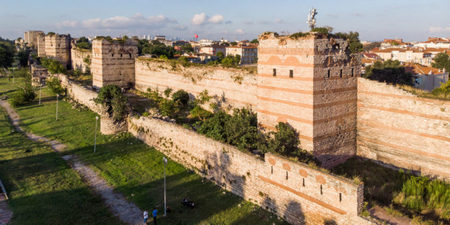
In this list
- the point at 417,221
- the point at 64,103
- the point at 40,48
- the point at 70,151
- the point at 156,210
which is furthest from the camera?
the point at 40,48

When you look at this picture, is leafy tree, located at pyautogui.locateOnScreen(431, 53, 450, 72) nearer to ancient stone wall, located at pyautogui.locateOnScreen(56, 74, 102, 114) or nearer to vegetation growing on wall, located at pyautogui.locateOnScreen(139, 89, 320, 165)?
vegetation growing on wall, located at pyautogui.locateOnScreen(139, 89, 320, 165)

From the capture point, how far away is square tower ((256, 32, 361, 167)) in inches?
477

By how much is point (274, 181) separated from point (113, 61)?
64.9 feet

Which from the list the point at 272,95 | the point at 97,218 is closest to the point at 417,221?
the point at 272,95

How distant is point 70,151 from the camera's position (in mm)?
16391

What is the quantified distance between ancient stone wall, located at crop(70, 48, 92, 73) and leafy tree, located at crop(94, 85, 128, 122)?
20536mm

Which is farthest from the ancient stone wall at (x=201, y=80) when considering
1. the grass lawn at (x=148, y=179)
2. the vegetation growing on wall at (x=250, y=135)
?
the grass lawn at (x=148, y=179)

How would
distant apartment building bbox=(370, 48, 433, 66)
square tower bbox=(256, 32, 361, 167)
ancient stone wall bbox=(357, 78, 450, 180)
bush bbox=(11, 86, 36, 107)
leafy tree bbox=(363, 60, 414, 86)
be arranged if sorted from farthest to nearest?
distant apartment building bbox=(370, 48, 433, 66) < bush bbox=(11, 86, 36, 107) < leafy tree bbox=(363, 60, 414, 86) < square tower bbox=(256, 32, 361, 167) < ancient stone wall bbox=(357, 78, 450, 180)

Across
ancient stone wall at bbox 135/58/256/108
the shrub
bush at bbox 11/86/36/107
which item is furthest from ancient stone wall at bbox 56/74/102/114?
the shrub

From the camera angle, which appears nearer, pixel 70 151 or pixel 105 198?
pixel 105 198

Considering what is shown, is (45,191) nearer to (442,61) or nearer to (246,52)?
(442,61)

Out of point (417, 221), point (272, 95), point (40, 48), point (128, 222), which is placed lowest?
point (128, 222)

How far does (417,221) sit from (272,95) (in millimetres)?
6523

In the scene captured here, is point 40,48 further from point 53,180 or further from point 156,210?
point 156,210
